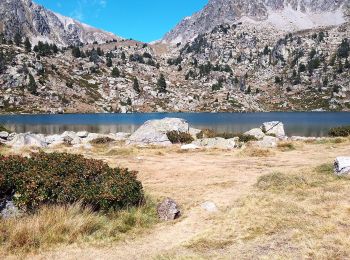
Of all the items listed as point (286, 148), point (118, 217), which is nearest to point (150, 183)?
point (118, 217)

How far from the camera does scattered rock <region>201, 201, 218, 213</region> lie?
50.3 ft

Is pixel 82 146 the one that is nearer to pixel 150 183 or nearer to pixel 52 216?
pixel 150 183

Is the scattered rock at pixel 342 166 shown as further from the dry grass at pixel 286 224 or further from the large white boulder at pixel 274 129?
the large white boulder at pixel 274 129

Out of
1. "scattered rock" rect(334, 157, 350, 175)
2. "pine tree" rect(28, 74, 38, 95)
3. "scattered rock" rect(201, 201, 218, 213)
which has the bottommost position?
"scattered rock" rect(201, 201, 218, 213)

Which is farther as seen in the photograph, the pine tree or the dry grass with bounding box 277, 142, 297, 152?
the pine tree

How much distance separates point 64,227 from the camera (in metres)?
12.3

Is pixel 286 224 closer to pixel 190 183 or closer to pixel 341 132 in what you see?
pixel 190 183

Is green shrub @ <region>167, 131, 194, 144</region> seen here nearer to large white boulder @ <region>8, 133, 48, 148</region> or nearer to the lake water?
large white boulder @ <region>8, 133, 48, 148</region>

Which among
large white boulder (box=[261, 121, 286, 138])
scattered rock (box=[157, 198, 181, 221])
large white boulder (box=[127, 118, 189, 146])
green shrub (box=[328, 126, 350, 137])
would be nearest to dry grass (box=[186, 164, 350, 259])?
scattered rock (box=[157, 198, 181, 221])

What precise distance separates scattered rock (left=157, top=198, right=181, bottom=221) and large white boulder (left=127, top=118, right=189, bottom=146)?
28659 mm

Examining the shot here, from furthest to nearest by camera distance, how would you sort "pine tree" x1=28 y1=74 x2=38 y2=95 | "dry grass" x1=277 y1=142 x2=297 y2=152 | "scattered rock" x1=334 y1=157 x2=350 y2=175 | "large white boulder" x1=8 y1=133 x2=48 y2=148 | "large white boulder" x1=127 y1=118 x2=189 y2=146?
1. "pine tree" x1=28 y1=74 x2=38 y2=95
2. "large white boulder" x1=127 y1=118 x2=189 y2=146
3. "large white boulder" x1=8 y1=133 x2=48 y2=148
4. "dry grass" x1=277 y1=142 x2=297 y2=152
5. "scattered rock" x1=334 y1=157 x2=350 y2=175

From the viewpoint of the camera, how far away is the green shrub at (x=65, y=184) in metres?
13.5

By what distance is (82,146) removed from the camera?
3991 centimetres

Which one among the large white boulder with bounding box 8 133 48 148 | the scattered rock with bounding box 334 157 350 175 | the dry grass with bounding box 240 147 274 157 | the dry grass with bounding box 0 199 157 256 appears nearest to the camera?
the dry grass with bounding box 0 199 157 256
